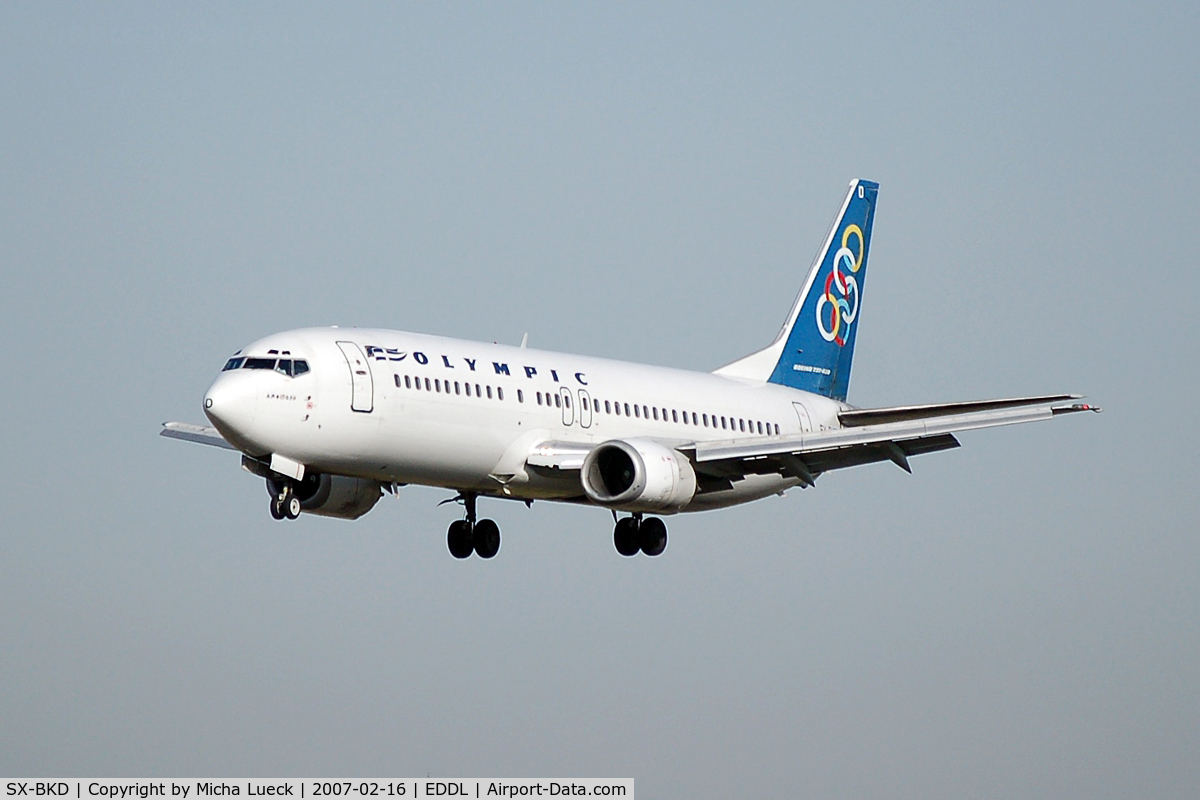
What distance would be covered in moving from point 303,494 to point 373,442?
501 cm

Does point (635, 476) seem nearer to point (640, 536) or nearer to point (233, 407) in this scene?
point (640, 536)

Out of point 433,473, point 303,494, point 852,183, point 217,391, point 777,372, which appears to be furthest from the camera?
point 852,183

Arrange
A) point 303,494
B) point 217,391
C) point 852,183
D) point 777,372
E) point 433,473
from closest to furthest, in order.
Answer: point 217,391, point 433,473, point 303,494, point 777,372, point 852,183

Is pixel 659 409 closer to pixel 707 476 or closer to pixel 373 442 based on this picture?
pixel 707 476

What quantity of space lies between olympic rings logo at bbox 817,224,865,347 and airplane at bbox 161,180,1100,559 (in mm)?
4197

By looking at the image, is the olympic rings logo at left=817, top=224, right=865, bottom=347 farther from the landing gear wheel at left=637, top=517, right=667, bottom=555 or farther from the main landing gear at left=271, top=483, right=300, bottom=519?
the main landing gear at left=271, top=483, right=300, bottom=519

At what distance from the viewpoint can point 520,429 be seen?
143 ft

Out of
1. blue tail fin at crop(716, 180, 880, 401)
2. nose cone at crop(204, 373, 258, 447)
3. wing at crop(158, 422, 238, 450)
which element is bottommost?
nose cone at crop(204, 373, 258, 447)

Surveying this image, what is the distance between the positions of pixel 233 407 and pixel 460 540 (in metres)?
10.2

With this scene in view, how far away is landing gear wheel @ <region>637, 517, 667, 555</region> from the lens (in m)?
47.6

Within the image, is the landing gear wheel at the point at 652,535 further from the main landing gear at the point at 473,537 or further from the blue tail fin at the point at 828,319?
the blue tail fin at the point at 828,319

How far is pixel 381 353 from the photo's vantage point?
4131cm

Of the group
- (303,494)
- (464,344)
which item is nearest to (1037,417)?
(464,344)

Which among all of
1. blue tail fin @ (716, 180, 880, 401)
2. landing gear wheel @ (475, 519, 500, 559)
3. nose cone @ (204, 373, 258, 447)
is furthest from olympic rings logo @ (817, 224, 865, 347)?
nose cone @ (204, 373, 258, 447)
